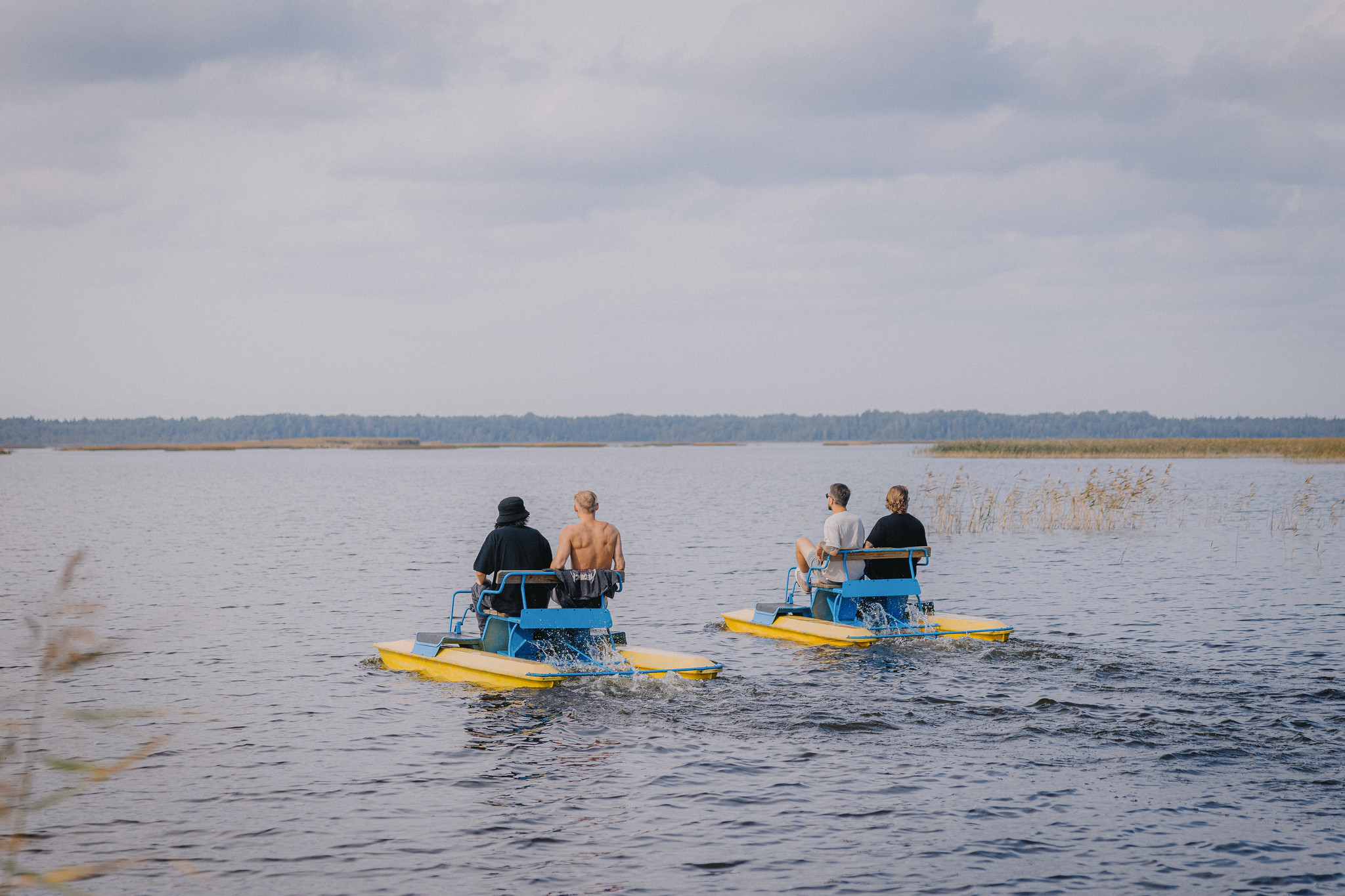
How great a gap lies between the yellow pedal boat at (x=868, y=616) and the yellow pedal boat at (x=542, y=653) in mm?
2685

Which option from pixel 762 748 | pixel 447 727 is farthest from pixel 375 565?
pixel 762 748

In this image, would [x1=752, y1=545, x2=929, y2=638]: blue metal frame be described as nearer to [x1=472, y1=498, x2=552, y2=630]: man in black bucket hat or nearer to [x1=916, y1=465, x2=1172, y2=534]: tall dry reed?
[x1=472, y1=498, x2=552, y2=630]: man in black bucket hat

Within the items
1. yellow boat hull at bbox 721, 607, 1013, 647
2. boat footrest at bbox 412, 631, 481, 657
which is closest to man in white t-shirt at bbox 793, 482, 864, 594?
yellow boat hull at bbox 721, 607, 1013, 647

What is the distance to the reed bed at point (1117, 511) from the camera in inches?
1252

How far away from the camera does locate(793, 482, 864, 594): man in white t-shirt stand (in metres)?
14.5

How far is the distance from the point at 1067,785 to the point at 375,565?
20203 millimetres

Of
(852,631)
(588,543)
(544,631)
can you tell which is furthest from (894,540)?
(544,631)

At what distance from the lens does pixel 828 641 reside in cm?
1483

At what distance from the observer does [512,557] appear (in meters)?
12.0

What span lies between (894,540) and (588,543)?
4.47 meters

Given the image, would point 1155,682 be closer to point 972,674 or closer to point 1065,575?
point 972,674

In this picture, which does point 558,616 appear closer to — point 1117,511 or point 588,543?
point 588,543

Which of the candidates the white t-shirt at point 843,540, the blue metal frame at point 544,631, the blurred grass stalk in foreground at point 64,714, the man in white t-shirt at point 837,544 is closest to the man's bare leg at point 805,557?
the man in white t-shirt at point 837,544

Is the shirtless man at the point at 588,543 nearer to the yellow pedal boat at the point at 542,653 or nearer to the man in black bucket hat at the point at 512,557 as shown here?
the man in black bucket hat at the point at 512,557
